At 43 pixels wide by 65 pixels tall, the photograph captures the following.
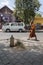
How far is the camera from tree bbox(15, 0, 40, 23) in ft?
134

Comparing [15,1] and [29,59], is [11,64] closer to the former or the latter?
[29,59]

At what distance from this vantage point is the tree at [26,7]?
134ft

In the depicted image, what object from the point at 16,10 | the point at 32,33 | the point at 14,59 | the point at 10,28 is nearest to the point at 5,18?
the point at 16,10

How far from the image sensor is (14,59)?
9523mm

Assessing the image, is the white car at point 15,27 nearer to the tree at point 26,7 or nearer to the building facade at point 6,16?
the tree at point 26,7

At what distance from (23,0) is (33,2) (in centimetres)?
191

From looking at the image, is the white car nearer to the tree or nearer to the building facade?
the tree

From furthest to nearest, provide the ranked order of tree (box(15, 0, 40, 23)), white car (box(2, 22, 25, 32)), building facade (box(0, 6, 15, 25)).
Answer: building facade (box(0, 6, 15, 25)) → tree (box(15, 0, 40, 23)) → white car (box(2, 22, 25, 32))

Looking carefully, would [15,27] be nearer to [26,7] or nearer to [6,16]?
[26,7]

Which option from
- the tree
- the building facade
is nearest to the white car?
the tree

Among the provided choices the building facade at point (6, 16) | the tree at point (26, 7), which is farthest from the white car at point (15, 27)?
the building facade at point (6, 16)

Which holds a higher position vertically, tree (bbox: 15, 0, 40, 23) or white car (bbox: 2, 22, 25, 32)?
tree (bbox: 15, 0, 40, 23)

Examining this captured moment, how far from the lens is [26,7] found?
1608 inches

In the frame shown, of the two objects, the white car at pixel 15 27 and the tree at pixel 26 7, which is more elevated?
the tree at pixel 26 7
